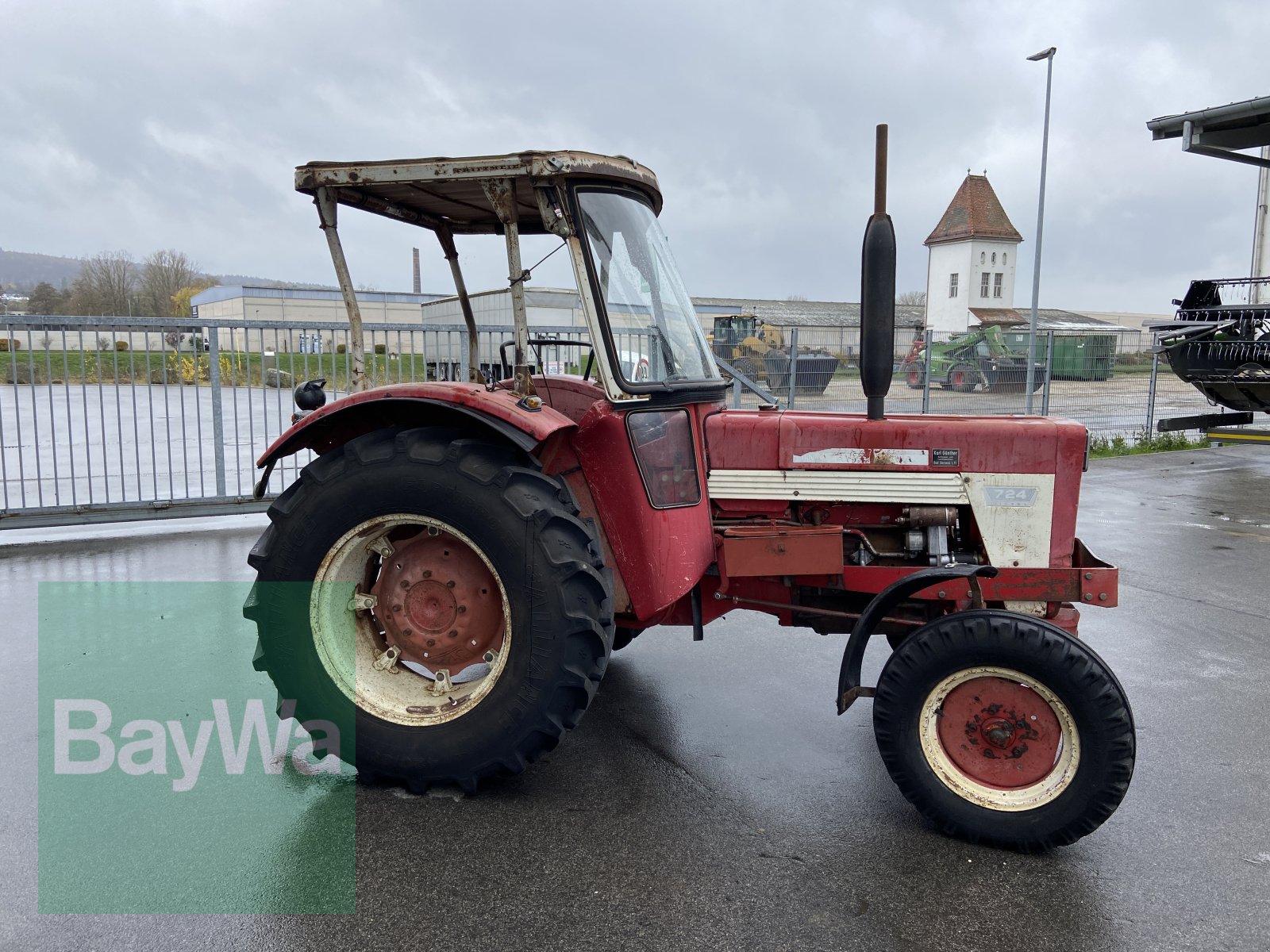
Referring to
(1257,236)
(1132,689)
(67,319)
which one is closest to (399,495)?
(1132,689)

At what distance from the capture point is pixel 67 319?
23.7 ft

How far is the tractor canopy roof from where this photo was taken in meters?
3.03

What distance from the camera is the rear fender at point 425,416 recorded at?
3.08m

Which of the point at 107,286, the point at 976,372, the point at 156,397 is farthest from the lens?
the point at 107,286

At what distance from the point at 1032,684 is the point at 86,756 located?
348cm

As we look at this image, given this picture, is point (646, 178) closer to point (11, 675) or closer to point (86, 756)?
point (86, 756)

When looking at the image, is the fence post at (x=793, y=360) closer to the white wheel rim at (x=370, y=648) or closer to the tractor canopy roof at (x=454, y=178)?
the tractor canopy roof at (x=454, y=178)

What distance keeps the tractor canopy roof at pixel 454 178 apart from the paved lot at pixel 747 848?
2202mm

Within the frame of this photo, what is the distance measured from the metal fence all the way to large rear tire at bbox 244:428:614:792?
323 centimetres

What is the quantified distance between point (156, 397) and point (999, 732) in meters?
7.23

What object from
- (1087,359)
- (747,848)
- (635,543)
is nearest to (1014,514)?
(635,543)

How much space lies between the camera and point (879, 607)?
314 centimetres

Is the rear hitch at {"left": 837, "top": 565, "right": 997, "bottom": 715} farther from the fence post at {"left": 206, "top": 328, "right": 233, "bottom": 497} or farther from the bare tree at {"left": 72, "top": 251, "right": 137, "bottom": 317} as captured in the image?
the bare tree at {"left": 72, "top": 251, "right": 137, "bottom": 317}

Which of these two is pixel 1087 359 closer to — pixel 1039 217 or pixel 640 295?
pixel 1039 217
